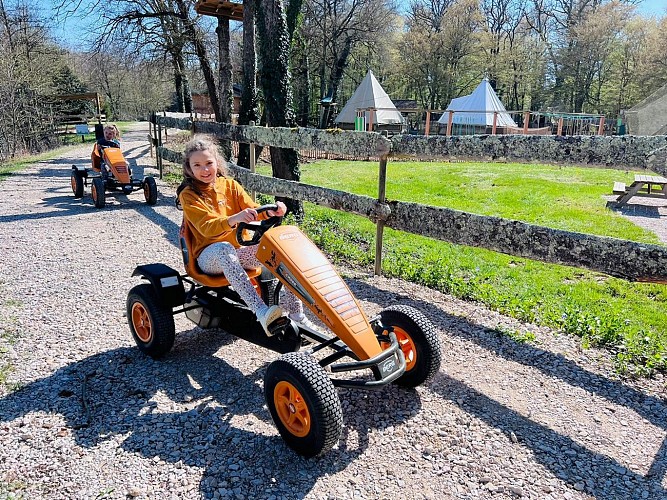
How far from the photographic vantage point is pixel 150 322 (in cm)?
365

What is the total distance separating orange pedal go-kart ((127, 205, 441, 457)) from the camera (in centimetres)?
262

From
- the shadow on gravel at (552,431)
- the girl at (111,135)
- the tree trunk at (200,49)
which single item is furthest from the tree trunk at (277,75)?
the tree trunk at (200,49)

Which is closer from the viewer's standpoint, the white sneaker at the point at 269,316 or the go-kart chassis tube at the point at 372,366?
the go-kart chassis tube at the point at 372,366

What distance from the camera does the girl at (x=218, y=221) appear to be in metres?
3.29

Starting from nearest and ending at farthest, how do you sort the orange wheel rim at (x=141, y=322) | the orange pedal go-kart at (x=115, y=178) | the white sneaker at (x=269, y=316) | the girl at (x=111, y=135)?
1. the white sneaker at (x=269, y=316)
2. the orange wheel rim at (x=141, y=322)
3. the orange pedal go-kart at (x=115, y=178)
4. the girl at (x=111, y=135)

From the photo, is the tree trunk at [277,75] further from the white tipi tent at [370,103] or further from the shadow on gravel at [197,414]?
the white tipi tent at [370,103]

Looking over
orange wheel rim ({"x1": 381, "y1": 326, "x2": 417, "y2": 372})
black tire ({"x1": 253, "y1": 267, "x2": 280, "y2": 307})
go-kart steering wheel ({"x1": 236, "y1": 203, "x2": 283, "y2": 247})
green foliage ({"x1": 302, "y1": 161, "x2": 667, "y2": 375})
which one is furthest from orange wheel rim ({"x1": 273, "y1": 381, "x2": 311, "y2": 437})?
green foliage ({"x1": 302, "y1": 161, "x2": 667, "y2": 375})

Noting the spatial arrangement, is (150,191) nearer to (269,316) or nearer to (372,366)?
(269,316)

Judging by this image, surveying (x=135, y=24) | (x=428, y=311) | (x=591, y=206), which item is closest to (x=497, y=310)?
(x=428, y=311)

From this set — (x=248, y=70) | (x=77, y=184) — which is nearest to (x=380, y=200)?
(x=248, y=70)

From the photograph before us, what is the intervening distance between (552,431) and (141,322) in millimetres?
3001

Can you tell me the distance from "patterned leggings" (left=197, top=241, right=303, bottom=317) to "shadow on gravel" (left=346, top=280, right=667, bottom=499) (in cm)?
116

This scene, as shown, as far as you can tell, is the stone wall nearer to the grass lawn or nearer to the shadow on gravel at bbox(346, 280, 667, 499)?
the grass lawn

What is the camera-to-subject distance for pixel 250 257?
3.62m
